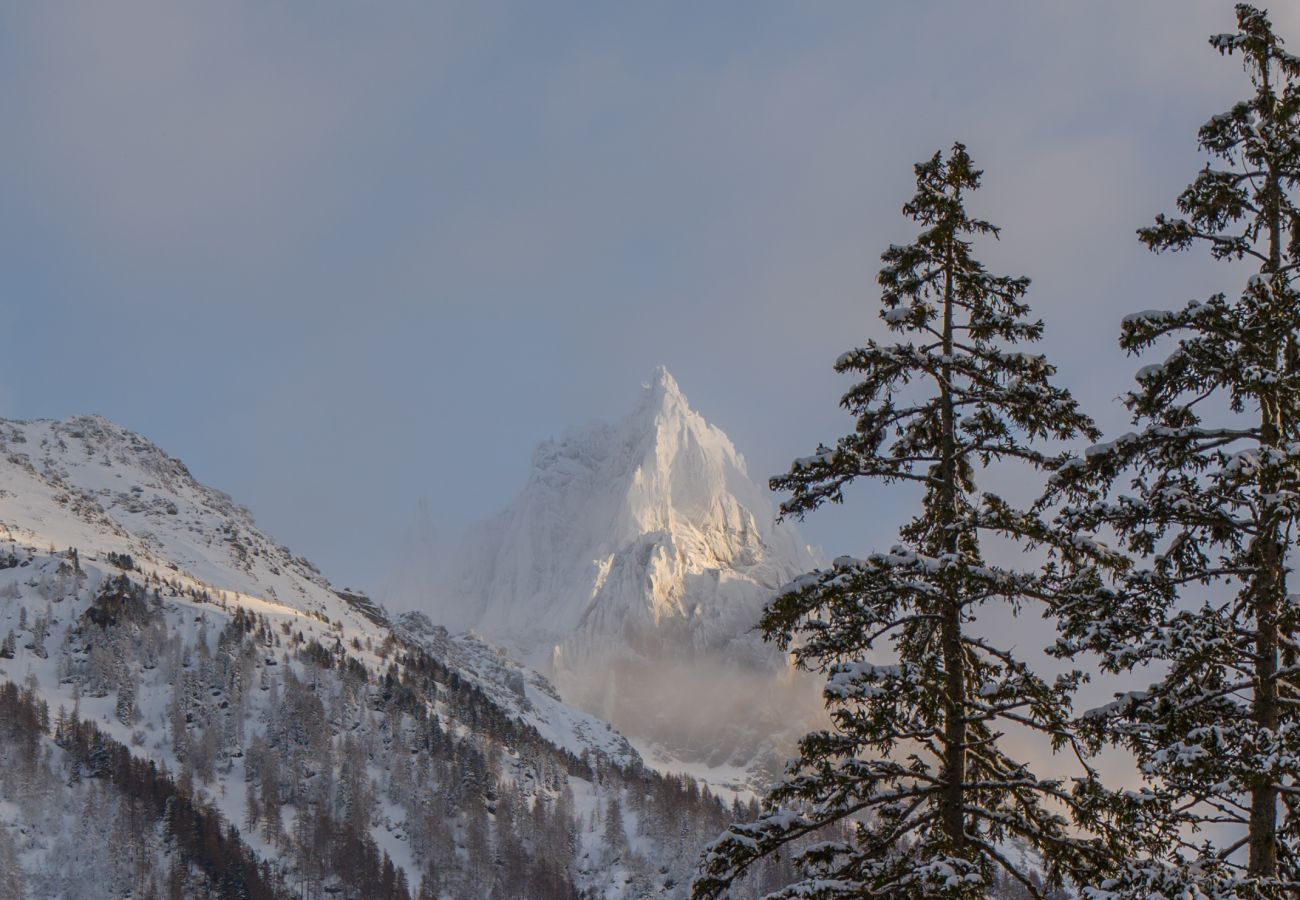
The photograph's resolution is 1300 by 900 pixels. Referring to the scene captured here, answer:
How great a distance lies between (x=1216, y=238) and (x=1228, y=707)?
6.99 metres

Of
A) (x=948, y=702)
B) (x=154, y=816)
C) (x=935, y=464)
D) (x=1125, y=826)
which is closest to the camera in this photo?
(x=1125, y=826)

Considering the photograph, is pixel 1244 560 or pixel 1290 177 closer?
pixel 1244 560

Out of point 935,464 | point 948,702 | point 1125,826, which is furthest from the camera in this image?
point 935,464

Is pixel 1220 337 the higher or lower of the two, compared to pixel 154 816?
lower

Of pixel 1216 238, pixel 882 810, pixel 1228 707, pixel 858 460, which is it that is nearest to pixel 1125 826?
pixel 1228 707

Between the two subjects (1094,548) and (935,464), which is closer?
(1094,548)

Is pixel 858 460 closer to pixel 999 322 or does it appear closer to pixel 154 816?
pixel 999 322

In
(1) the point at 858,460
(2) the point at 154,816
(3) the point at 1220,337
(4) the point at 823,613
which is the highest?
(2) the point at 154,816

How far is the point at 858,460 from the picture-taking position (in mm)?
17047

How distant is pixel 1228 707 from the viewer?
15516mm

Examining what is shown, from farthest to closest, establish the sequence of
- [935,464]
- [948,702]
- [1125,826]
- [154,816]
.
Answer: [154,816]
[935,464]
[948,702]
[1125,826]

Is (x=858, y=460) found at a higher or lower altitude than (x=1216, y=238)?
lower

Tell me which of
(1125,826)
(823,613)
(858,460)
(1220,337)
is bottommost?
(1125,826)

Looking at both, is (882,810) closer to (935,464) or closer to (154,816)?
(935,464)
